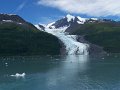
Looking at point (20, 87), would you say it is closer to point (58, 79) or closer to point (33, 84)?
point (33, 84)

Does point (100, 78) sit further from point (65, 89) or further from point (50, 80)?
point (65, 89)

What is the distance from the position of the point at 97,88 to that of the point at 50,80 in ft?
72.8

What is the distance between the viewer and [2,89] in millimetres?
98312

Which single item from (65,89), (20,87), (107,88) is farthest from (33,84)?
(107,88)

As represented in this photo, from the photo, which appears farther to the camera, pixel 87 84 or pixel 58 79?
pixel 58 79

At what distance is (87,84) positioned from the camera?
104m

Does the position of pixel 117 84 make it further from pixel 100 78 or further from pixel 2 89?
pixel 2 89

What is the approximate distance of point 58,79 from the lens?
381 ft

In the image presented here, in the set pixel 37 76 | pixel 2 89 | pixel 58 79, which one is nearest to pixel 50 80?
pixel 58 79

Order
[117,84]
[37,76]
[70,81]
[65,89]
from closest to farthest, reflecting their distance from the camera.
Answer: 1. [65,89]
2. [117,84]
3. [70,81]
4. [37,76]

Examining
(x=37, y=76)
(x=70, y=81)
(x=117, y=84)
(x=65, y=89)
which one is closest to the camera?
(x=65, y=89)

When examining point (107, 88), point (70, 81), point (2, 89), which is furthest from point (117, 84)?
point (2, 89)

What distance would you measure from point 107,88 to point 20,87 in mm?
23976

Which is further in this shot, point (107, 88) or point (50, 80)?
point (50, 80)
